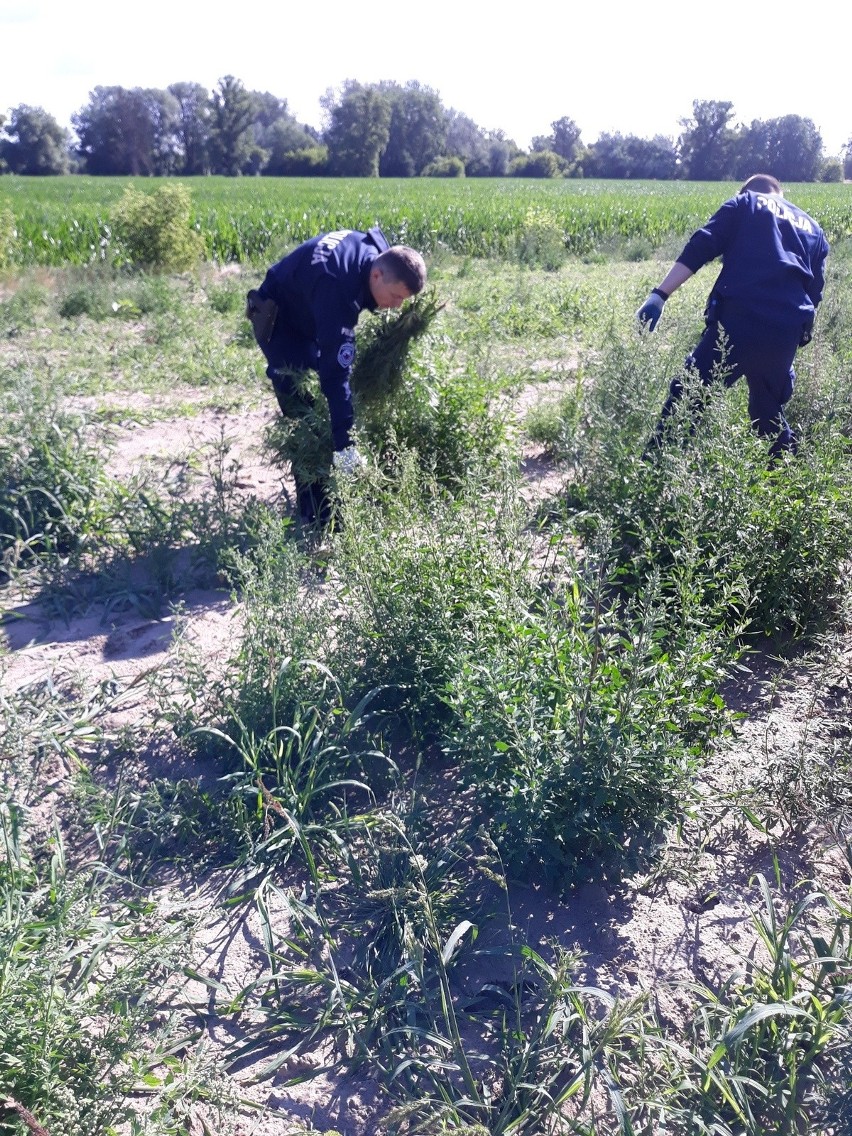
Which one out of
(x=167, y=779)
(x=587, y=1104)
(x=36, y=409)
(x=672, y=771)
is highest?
(x=36, y=409)

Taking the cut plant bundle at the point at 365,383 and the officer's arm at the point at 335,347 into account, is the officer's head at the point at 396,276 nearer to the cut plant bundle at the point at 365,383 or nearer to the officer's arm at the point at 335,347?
the officer's arm at the point at 335,347

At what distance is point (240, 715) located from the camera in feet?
9.55

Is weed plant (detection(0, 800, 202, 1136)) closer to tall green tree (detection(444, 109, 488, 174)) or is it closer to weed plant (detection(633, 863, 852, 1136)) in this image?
weed plant (detection(633, 863, 852, 1136))

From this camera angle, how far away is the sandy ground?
200 cm

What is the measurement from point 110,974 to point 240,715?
3.04ft

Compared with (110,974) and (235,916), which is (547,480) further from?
(110,974)

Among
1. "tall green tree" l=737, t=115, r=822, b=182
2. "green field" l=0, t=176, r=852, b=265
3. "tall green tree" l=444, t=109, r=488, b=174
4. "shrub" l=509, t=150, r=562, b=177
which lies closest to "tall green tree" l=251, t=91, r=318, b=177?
"tall green tree" l=444, t=109, r=488, b=174

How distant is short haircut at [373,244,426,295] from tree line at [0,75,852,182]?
6420 cm

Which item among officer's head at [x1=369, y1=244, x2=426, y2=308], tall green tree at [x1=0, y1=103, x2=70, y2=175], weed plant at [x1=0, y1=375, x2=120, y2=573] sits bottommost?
weed plant at [x1=0, y1=375, x2=120, y2=573]

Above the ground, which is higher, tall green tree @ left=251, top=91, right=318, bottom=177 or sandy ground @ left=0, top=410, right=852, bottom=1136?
tall green tree @ left=251, top=91, right=318, bottom=177

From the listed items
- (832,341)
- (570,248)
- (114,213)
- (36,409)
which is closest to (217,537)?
(36,409)

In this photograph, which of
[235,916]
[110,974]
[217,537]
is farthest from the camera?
[217,537]

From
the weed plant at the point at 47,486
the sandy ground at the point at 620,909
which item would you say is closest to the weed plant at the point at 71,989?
the sandy ground at the point at 620,909

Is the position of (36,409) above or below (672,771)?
above
